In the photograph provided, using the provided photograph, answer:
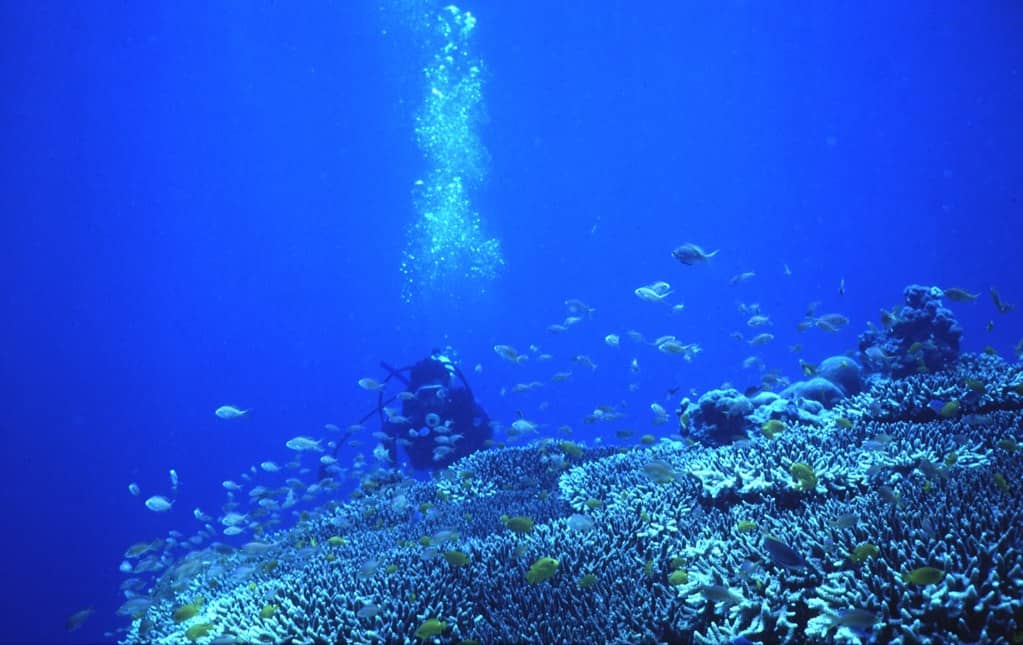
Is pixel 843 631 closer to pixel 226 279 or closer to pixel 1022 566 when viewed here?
pixel 1022 566

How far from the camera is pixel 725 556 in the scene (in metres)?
4.37

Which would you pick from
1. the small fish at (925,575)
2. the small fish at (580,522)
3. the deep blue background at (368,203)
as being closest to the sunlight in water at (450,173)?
the deep blue background at (368,203)

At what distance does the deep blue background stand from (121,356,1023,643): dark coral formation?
3881cm

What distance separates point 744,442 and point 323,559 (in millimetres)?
5533

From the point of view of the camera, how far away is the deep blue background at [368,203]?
6550cm

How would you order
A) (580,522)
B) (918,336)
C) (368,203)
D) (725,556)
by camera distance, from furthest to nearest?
(368,203), (918,336), (580,522), (725,556)

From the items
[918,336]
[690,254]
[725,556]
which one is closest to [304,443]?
[690,254]

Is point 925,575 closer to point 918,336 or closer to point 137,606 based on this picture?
point 137,606

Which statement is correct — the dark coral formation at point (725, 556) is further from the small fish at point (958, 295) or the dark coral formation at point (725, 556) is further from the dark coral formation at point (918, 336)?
the dark coral formation at point (918, 336)

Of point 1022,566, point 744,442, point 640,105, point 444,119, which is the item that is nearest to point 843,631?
point 1022,566

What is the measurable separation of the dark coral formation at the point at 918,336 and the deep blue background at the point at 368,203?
3389 centimetres

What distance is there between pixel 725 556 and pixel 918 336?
398 inches

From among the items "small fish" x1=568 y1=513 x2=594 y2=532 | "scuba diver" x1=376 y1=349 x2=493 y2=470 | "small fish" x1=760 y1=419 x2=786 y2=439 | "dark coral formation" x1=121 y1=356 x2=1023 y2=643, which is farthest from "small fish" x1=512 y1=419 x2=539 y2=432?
"small fish" x1=568 y1=513 x2=594 y2=532

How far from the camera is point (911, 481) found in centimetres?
488
